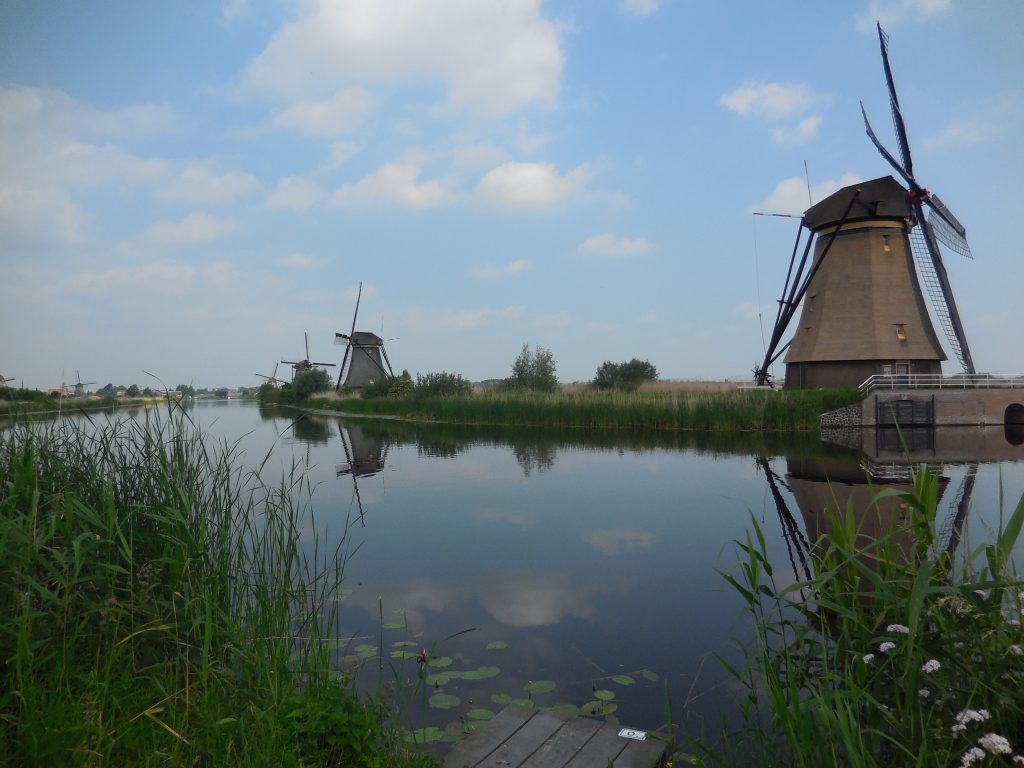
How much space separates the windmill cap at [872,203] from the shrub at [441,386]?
15.4 meters

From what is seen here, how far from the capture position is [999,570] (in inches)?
82.9

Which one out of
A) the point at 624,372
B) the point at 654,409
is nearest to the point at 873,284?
the point at 654,409

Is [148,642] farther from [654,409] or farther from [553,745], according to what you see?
[654,409]

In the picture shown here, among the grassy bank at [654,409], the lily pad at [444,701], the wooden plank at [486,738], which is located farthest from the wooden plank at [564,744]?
the grassy bank at [654,409]

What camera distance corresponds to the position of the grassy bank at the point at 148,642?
2256 mm

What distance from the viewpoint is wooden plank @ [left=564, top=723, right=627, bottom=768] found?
257 cm

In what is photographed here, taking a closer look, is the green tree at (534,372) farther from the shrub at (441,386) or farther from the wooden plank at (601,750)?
the wooden plank at (601,750)

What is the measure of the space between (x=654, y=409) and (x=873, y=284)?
25.5 ft

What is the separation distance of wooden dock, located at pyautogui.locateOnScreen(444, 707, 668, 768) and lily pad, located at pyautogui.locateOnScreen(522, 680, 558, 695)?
445 millimetres

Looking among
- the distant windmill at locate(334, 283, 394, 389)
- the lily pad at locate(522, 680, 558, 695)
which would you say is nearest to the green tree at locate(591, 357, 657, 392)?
the distant windmill at locate(334, 283, 394, 389)

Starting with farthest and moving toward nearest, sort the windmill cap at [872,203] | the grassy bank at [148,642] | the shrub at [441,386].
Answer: the shrub at [441,386] < the windmill cap at [872,203] < the grassy bank at [148,642]

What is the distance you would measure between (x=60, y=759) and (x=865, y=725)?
2.77 meters

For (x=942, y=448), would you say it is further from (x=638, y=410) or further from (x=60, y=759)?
(x=60, y=759)

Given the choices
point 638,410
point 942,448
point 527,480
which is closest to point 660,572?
point 527,480
